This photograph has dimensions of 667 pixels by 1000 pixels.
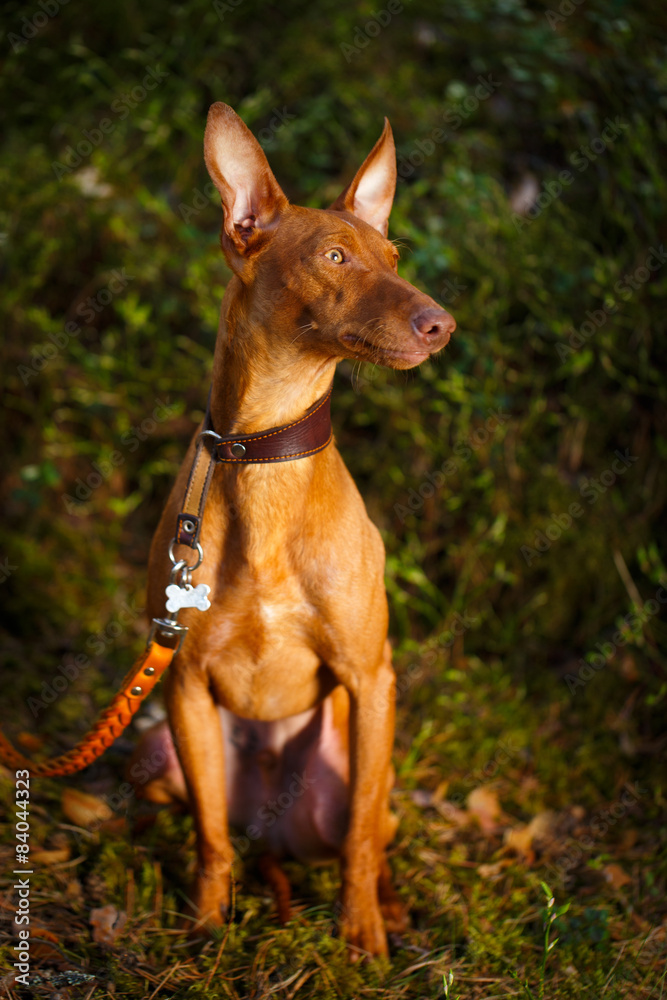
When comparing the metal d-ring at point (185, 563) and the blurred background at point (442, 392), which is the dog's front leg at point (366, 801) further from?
the metal d-ring at point (185, 563)

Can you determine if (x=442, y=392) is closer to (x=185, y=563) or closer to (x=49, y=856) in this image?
(x=185, y=563)

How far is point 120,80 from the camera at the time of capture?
495cm

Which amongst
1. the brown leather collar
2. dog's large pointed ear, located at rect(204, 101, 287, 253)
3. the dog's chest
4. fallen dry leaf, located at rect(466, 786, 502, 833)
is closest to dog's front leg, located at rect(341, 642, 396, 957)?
the dog's chest

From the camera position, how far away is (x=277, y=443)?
2.04 m

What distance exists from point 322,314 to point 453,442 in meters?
2.12

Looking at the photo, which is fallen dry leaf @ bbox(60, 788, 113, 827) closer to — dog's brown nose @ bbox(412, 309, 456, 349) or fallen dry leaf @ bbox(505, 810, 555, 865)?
fallen dry leaf @ bbox(505, 810, 555, 865)

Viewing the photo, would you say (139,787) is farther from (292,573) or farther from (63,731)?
(292,573)

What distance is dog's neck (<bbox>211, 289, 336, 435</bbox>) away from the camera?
2002 millimetres

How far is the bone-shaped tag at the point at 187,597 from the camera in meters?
2.05

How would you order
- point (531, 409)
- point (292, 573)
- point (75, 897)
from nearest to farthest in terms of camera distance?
1. point (292, 573)
2. point (75, 897)
3. point (531, 409)

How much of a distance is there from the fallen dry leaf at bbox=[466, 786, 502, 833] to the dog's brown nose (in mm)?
2055

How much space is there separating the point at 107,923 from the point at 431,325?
2012mm

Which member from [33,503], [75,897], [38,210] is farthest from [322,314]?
[38,210]

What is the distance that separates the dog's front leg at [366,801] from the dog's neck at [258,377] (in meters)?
0.80
